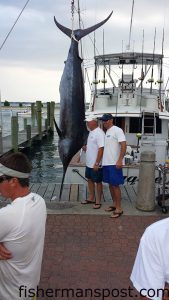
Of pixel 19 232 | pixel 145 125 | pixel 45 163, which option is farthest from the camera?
pixel 45 163

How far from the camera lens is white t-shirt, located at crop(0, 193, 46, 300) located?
6.78 feet

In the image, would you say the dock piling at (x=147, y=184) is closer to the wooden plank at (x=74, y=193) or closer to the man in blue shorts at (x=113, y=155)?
the man in blue shorts at (x=113, y=155)

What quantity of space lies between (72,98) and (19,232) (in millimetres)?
2079

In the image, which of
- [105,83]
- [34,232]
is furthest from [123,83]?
[34,232]

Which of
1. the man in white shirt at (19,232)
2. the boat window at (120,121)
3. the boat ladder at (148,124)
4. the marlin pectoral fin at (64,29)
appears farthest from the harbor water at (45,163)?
the man in white shirt at (19,232)

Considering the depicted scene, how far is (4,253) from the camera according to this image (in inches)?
82.6

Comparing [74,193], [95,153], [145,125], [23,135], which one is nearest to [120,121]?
[145,125]

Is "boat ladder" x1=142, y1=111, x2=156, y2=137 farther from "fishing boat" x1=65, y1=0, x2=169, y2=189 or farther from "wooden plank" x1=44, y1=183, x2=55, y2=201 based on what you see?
"wooden plank" x1=44, y1=183, x2=55, y2=201

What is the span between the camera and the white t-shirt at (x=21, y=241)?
2.07 m

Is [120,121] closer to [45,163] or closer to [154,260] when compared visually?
[45,163]

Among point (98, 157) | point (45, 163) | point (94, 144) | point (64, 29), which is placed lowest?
point (45, 163)

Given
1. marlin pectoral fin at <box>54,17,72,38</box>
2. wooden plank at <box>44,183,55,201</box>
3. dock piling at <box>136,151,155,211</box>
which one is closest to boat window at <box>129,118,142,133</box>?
wooden plank at <box>44,183,55,201</box>

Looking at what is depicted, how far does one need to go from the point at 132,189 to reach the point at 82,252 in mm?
3149

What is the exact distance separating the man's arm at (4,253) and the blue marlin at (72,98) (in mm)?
2112
